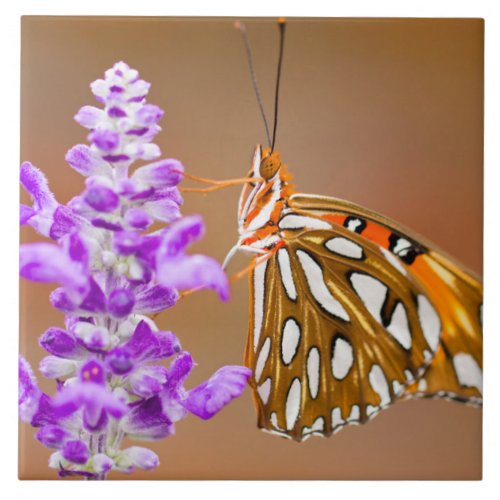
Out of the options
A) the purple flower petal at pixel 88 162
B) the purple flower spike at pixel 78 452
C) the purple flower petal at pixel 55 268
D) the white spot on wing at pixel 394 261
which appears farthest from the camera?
the white spot on wing at pixel 394 261

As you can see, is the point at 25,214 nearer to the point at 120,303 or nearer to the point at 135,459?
the point at 120,303

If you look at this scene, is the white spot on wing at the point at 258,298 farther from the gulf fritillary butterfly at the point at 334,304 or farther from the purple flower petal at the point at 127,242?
the purple flower petal at the point at 127,242

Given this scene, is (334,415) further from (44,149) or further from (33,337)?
(44,149)

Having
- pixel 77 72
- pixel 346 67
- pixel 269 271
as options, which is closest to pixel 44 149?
pixel 77 72

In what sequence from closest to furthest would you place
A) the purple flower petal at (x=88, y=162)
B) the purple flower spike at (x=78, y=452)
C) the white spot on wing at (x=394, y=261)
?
the purple flower spike at (x=78, y=452), the purple flower petal at (x=88, y=162), the white spot on wing at (x=394, y=261)

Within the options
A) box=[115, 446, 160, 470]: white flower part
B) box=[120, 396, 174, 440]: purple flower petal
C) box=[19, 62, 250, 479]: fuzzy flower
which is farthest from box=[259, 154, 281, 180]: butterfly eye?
box=[115, 446, 160, 470]: white flower part

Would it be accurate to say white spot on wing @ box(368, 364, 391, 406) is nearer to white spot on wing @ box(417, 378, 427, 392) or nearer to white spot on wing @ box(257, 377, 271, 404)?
white spot on wing @ box(417, 378, 427, 392)

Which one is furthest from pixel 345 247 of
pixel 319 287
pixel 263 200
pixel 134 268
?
pixel 134 268

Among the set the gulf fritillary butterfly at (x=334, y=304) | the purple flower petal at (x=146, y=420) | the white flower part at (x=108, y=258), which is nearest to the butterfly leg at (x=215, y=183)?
the gulf fritillary butterfly at (x=334, y=304)
